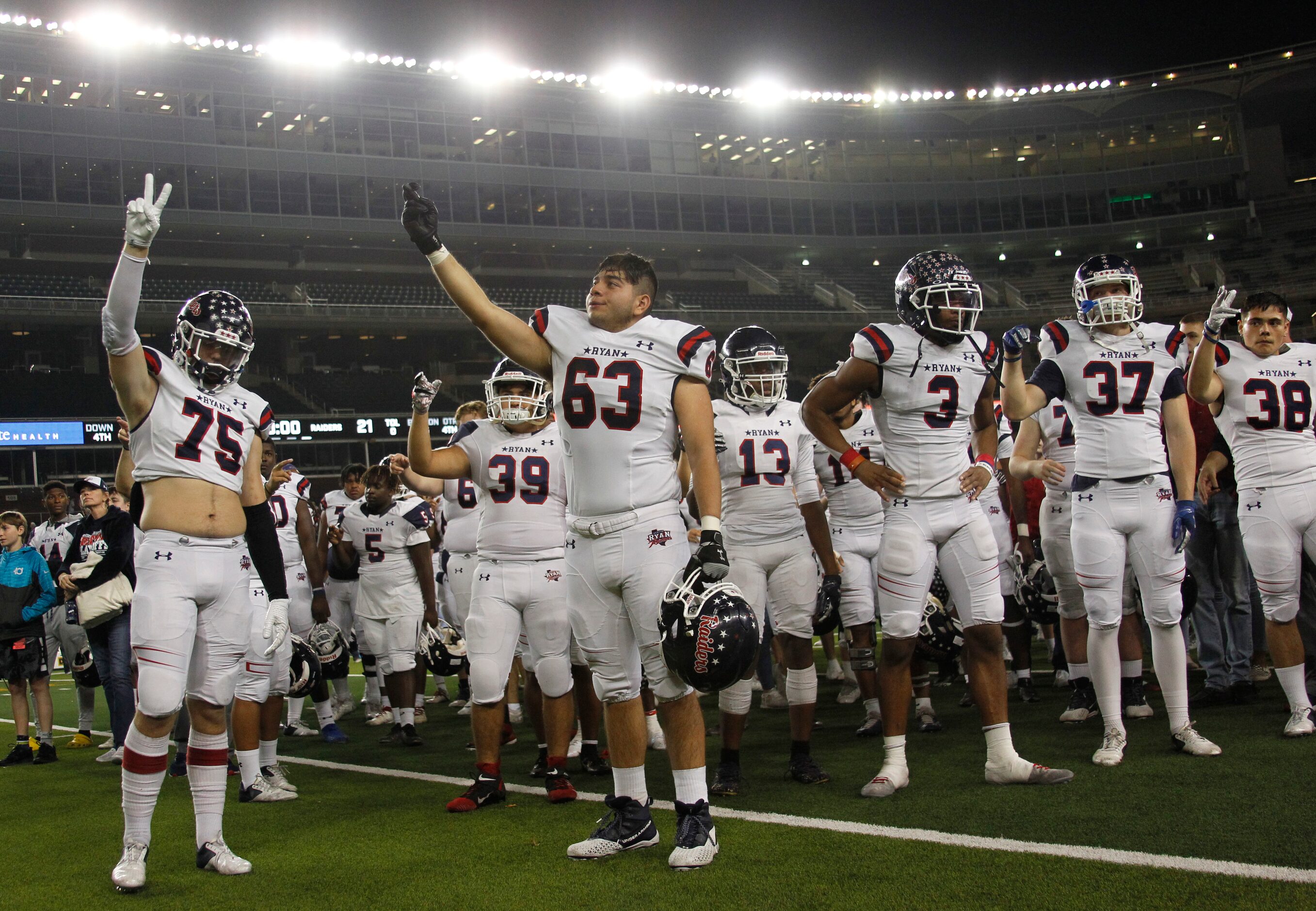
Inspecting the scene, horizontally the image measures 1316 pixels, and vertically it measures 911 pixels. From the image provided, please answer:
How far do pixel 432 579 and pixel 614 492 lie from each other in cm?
406

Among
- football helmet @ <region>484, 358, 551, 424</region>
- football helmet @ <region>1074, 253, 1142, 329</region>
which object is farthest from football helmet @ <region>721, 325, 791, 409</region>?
football helmet @ <region>1074, 253, 1142, 329</region>

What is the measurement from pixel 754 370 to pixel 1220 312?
8.19 ft

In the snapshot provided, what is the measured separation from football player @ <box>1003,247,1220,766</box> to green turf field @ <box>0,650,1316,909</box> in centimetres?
47

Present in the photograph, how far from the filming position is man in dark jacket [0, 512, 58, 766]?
8.16 m

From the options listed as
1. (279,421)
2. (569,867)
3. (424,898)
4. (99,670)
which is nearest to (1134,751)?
(569,867)

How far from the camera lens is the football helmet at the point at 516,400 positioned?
600 cm

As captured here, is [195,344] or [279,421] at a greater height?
[279,421]

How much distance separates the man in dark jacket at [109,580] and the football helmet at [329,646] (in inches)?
52.1

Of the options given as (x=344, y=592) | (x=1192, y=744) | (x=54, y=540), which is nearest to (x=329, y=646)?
(x=344, y=592)

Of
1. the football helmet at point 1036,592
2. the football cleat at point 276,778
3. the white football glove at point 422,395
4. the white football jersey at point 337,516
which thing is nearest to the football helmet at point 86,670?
the white football jersey at point 337,516

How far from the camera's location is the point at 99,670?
8062 millimetres

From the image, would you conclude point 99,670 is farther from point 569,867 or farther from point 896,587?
point 896,587

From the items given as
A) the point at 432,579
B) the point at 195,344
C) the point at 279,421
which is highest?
the point at 279,421

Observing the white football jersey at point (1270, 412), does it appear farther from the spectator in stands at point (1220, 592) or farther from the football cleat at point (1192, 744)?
the football cleat at point (1192, 744)
